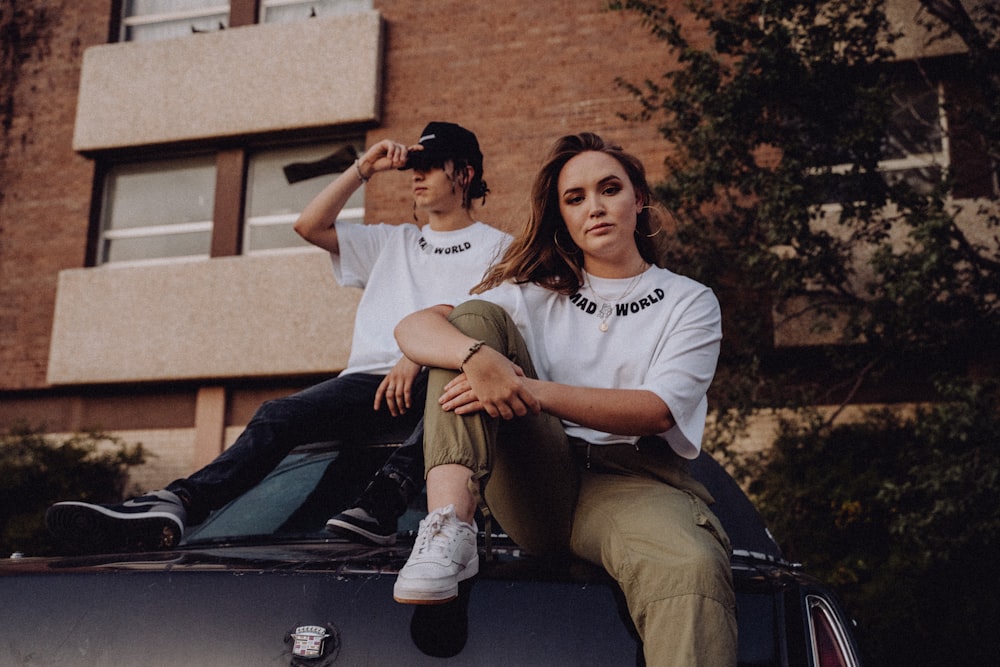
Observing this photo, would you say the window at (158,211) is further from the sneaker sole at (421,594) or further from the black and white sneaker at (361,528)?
the sneaker sole at (421,594)

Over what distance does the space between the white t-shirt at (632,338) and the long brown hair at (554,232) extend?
0.08 metres

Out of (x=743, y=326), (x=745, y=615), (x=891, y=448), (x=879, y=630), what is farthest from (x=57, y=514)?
(x=891, y=448)

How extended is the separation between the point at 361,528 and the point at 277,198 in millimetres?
8646

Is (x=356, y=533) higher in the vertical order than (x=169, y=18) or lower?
lower

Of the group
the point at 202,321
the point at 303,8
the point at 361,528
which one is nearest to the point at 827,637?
the point at 361,528

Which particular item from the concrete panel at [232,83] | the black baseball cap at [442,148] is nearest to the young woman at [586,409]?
the black baseball cap at [442,148]

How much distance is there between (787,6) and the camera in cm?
621

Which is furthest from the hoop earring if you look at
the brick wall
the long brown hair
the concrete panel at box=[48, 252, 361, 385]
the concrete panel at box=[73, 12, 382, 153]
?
the brick wall

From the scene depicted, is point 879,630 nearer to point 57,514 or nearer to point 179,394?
point 57,514

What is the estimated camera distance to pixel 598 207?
103 inches

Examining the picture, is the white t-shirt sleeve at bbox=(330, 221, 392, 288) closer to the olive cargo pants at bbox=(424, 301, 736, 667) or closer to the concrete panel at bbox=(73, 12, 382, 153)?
the olive cargo pants at bbox=(424, 301, 736, 667)

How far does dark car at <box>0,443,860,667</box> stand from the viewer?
1.79 metres

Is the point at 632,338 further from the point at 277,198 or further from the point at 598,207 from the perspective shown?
the point at 277,198

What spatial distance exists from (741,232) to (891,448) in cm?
220
